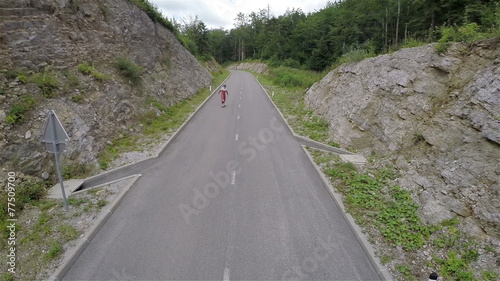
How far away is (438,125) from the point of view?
8305 mm

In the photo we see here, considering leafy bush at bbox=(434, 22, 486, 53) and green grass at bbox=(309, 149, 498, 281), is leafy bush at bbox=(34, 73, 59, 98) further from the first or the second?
leafy bush at bbox=(434, 22, 486, 53)

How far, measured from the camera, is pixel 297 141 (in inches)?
509

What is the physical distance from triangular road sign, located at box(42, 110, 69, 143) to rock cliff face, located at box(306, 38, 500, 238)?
948 centimetres

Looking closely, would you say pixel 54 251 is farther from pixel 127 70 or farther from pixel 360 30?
pixel 360 30

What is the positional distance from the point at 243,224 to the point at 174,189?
2.96 meters

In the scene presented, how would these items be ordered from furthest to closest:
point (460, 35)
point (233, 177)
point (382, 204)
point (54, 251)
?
point (460, 35), point (233, 177), point (382, 204), point (54, 251)

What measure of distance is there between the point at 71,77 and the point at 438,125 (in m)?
14.9

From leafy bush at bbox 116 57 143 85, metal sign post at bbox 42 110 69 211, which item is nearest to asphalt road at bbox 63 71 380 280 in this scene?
metal sign post at bbox 42 110 69 211

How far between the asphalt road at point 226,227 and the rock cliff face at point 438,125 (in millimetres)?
2728

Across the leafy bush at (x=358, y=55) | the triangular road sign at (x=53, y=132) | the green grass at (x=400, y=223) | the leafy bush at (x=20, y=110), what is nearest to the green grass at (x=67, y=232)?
the triangular road sign at (x=53, y=132)

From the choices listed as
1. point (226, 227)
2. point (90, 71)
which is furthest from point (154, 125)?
point (226, 227)

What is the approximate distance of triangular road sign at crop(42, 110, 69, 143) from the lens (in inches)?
240

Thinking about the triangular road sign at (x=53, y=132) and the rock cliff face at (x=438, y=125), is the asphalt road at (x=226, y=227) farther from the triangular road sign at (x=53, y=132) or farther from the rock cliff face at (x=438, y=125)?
the rock cliff face at (x=438, y=125)

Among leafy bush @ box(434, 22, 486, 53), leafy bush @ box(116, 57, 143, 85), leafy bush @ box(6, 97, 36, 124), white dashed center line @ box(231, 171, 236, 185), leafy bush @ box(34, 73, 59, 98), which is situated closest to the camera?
leafy bush @ box(6, 97, 36, 124)
